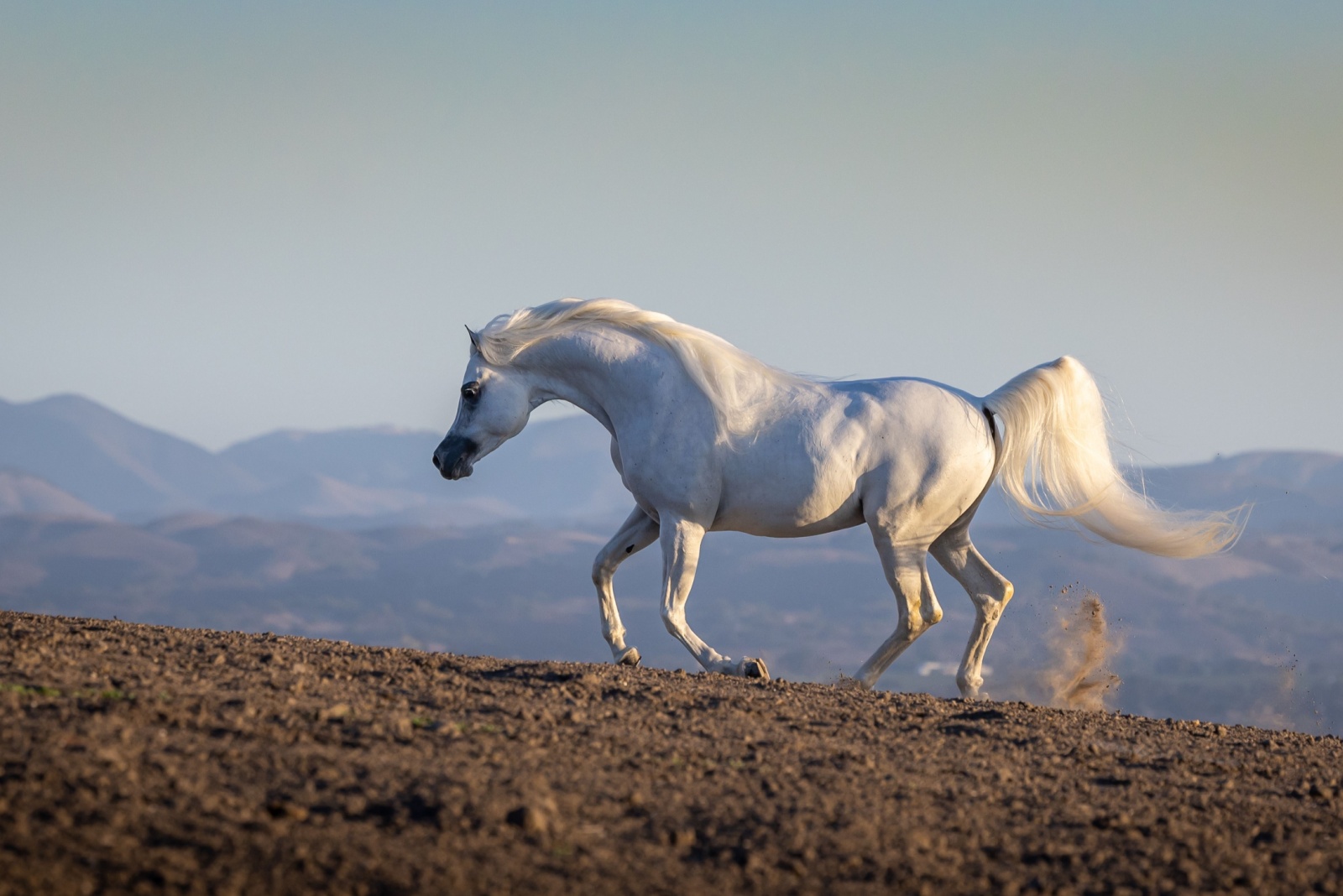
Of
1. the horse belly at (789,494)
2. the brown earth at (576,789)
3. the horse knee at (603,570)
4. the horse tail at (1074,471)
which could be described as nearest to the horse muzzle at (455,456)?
the horse knee at (603,570)

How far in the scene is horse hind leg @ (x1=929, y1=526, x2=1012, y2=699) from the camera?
9961mm

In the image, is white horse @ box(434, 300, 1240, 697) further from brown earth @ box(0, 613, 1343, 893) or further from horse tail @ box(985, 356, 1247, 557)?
brown earth @ box(0, 613, 1343, 893)

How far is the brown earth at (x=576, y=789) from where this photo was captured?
4.34m

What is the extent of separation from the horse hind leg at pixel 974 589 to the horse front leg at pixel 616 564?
2.03 m

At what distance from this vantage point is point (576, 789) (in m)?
5.24

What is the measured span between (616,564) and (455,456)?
134 cm

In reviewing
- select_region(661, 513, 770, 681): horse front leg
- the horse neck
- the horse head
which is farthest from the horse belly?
the horse head

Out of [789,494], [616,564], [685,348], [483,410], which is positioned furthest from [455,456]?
[789,494]

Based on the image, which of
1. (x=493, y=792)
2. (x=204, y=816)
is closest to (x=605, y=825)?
(x=493, y=792)

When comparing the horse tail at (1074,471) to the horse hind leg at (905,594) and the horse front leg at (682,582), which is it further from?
the horse front leg at (682,582)

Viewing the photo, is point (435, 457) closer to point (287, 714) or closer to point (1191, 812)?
point (287, 714)

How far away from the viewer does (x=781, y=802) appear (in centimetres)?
534

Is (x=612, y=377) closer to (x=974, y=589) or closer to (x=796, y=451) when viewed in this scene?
(x=796, y=451)

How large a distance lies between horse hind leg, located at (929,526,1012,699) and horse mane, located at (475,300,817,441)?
148 cm
